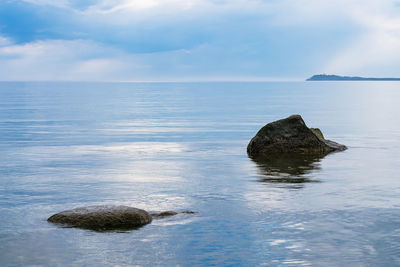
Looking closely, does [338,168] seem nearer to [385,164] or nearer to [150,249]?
[385,164]

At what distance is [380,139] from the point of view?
39031mm

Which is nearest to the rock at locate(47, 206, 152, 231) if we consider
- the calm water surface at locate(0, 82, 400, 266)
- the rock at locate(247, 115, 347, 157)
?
the calm water surface at locate(0, 82, 400, 266)

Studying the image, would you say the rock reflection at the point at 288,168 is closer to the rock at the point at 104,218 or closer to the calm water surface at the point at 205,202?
the calm water surface at the point at 205,202

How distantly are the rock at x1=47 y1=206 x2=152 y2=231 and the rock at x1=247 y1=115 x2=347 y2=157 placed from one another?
15.1 meters

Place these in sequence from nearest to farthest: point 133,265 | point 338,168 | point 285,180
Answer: point 133,265
point 285,180
point 338,168

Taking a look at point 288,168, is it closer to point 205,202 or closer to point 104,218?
point 205,202

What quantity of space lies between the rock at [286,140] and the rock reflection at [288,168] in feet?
2.32

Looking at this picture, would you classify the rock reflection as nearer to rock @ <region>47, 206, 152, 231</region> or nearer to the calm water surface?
the calm water surface

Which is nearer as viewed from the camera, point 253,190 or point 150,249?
point 150,249

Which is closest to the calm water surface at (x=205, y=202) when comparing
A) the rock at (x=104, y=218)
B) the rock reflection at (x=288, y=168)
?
the rock reflection at (x=288, y=168)

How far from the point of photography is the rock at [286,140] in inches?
1171

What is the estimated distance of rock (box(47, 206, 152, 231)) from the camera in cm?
1502

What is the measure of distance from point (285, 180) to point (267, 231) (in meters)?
7.52

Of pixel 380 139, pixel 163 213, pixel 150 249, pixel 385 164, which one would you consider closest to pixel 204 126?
pixel 380 139
